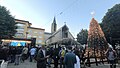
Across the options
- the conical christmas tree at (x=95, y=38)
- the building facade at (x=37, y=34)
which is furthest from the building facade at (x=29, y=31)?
the conical christmas tree at (x=95, y=38)

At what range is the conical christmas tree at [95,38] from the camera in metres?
21.7

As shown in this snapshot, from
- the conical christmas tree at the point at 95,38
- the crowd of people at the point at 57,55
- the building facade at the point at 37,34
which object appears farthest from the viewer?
the building facade at the point at 37,34

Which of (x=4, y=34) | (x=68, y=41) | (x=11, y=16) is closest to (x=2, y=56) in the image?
(x=68, y=41)

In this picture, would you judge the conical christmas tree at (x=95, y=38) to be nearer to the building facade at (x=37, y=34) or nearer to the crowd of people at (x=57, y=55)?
the crowd of people at (x=57, y=55)

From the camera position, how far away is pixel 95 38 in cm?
2241

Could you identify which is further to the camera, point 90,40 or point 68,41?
point 68,41

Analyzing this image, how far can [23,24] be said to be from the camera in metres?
76.6

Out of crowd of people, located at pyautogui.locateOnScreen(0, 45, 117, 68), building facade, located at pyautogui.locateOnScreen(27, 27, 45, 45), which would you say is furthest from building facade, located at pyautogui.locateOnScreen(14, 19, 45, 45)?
crowd of people, located at pyautogui.locateOnScreen(0, 45, 117, 68)

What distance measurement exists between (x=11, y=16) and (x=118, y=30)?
80.9 ft

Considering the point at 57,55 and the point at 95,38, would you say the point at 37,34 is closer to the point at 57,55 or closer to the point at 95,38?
the point at 95,38

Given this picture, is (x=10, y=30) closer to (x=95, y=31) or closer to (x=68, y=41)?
(x=68, y=41)

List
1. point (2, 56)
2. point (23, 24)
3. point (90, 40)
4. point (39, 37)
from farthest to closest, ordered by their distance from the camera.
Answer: point (39, 37), point (23, 24), point (90, 40), point (2, 56)

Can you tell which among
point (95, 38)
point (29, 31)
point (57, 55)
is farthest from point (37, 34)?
point (57, 55)

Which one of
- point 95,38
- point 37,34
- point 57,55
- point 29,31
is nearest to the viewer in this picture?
point 57,55
